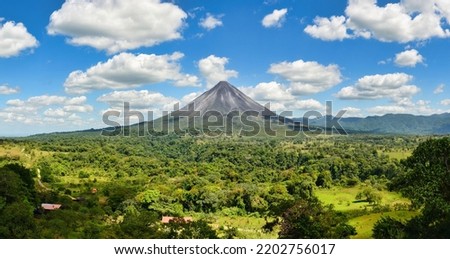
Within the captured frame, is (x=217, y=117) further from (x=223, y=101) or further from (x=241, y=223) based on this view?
(x=241, y=223)

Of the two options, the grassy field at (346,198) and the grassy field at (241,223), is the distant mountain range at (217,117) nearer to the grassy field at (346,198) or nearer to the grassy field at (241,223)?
the grassy field at (346,198)

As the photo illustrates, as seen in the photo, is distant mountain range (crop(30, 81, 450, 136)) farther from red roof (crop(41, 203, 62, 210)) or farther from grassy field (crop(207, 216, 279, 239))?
red roof (crop(41, 203, 62, 210))

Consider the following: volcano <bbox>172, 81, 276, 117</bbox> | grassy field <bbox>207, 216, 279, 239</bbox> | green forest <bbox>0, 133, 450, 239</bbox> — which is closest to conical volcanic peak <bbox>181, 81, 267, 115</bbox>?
volcano <bbox>172, 81, 276, 117</bbox>

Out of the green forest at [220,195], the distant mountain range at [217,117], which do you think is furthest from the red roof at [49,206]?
the distant mountain range at [217,117]

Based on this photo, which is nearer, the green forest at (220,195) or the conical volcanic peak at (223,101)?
the green forest at (220,195)
